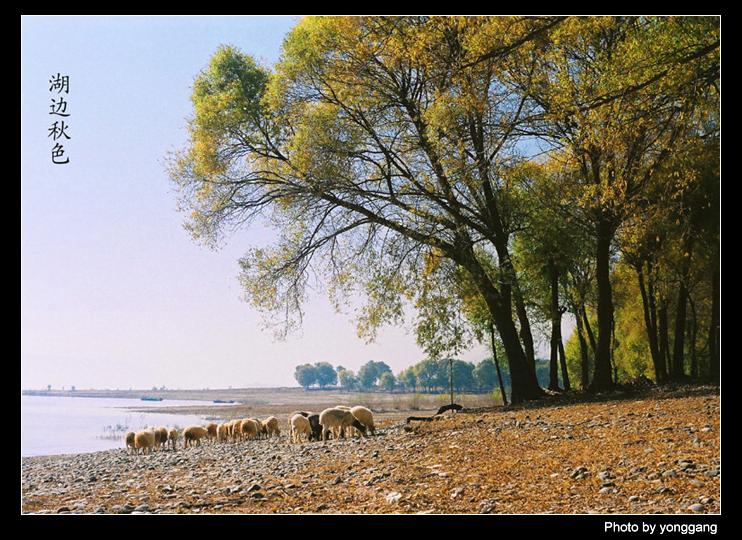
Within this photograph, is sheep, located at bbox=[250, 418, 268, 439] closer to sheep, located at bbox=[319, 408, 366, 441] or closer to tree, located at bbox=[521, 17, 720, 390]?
sheep, located at bbox=[319, 408, 366, 441]

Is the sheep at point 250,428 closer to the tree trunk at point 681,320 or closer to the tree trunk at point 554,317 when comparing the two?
the tree trunk at point 554,317

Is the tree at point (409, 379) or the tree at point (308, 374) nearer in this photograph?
the tree at point (308, 374)

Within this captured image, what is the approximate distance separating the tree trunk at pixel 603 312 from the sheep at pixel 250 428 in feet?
32.7

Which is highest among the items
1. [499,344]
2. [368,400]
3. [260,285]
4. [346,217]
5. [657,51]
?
[657,51]

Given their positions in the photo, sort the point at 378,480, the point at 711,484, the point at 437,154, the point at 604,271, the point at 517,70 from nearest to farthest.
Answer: the point at 711,484
the point at 378,480
the point at 517,70
the point at 437,154
the point at 604,271

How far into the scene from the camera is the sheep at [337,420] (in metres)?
17.9

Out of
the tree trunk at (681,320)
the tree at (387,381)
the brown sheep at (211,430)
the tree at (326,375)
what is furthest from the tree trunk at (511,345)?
the brown sheep at (211,430)

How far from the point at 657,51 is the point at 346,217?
11.2 metres

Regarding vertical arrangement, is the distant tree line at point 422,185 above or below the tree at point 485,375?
above

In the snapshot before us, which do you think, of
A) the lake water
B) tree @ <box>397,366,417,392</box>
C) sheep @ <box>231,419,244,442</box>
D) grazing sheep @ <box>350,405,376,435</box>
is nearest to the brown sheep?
sheep @ <box>231,419,244,442</box>

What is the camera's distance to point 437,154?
1948 centimetres

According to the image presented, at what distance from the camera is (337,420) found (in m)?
17.9
